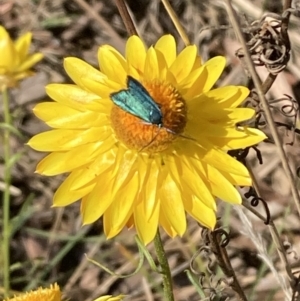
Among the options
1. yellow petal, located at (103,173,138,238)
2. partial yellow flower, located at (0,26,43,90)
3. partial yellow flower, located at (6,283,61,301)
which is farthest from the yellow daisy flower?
partial yellow flower, located at (0,26,43,90)

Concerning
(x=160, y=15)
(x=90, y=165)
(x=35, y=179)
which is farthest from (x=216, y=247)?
(x=160, y=15)

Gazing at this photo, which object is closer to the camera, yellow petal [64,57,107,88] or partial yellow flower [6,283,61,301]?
partial yellow flower [6,283,61,301]

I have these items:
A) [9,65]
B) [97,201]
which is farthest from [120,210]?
[9,65]

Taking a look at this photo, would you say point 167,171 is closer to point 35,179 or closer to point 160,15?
point 35,179

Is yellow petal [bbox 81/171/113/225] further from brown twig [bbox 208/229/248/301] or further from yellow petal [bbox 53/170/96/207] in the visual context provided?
brown twig [bbox 208/229/248/301]

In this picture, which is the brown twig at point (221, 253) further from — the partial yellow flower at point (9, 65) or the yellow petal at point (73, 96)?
the partial yellow flower at point (9, 65)

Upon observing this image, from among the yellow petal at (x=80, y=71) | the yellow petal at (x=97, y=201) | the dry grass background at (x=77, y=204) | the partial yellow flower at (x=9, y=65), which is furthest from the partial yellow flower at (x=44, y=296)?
the dry grass background at (x=77, y=204)

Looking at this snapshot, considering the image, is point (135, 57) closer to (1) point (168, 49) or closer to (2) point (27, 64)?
(1) point (168, 49)
